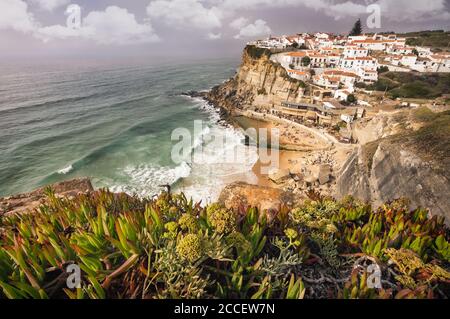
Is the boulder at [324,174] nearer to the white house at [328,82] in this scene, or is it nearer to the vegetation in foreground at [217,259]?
the vegetation in foreground at [217,259]

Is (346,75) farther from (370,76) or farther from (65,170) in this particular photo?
(65,170)

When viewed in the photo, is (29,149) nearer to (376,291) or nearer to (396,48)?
(376,291)

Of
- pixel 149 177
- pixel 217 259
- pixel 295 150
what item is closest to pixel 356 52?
pixel 295 150

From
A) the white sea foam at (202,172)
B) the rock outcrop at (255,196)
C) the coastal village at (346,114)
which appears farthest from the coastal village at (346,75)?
the rock outcrop at (255,196)

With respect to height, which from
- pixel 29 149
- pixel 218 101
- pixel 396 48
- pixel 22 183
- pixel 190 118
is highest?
pixel 396 48
